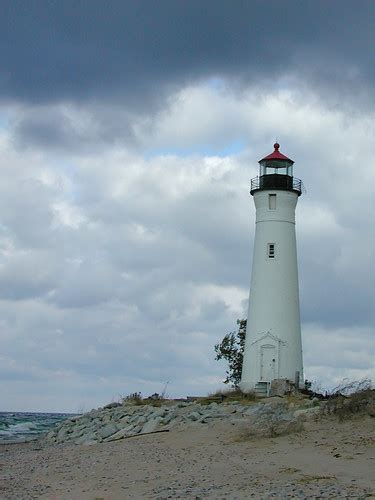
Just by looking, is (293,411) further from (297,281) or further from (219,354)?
(219,354)

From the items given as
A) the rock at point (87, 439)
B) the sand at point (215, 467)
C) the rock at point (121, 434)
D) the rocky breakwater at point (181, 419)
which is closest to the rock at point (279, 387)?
the rocky breakwater at point (181, 419)

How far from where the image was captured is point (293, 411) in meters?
23.9

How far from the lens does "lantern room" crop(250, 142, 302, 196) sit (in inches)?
1432

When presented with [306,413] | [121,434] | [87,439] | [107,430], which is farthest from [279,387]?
[306,413]

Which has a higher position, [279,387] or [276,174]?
[276,174]

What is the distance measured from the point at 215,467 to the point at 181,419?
900cm

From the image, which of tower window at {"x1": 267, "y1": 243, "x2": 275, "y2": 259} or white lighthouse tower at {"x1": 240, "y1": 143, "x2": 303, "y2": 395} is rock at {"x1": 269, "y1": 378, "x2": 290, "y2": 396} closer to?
white lighthouse tower at {"x1": 240, "y1": 143, "x2": 303, "y2": 395}

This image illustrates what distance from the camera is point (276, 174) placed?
120ft

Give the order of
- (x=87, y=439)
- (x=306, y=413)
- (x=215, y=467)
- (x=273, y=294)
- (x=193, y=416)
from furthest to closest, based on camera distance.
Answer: (x=273, y=294)
(x=87, y=439)
(x=193, y=416)
(x=306, y=413)
(x=215, y=467)

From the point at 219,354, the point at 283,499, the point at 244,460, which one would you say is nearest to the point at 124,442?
the point at 244,460

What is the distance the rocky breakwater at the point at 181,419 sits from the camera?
22.6 meters

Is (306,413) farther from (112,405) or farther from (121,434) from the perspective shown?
(112,405)

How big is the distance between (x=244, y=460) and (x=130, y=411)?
1534 cm

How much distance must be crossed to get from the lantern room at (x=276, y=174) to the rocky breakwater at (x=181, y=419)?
34.9ft
